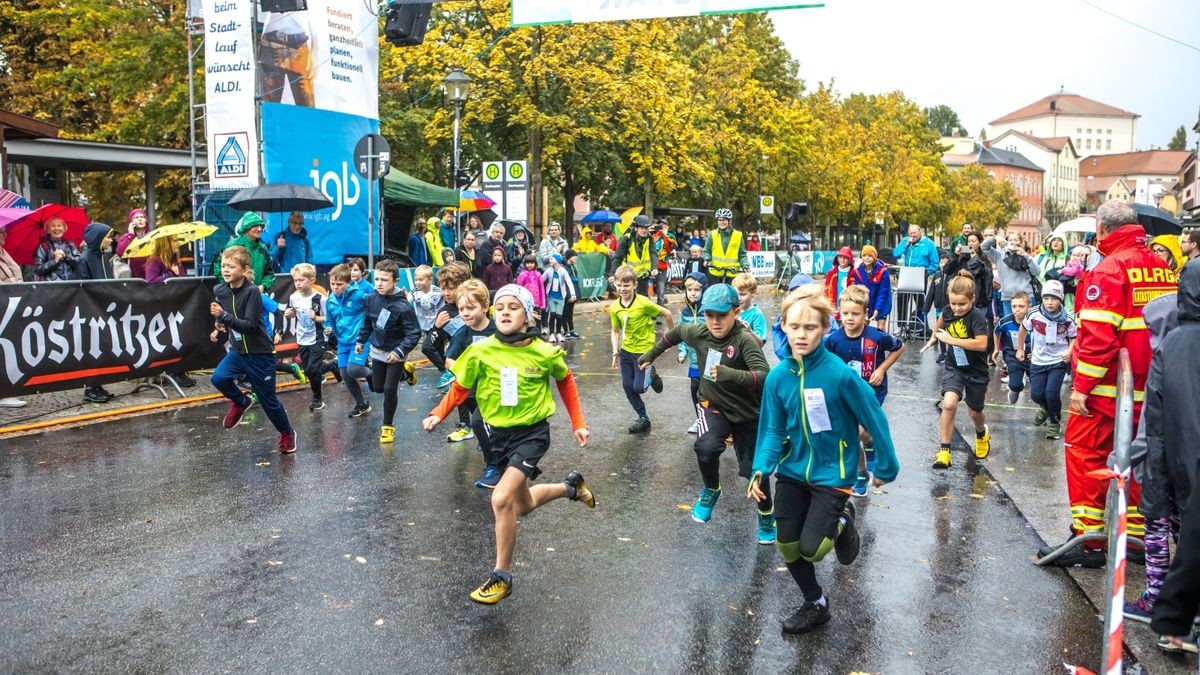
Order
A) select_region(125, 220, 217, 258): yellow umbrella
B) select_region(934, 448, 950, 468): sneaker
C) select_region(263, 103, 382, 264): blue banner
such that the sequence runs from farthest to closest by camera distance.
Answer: select_region(263, 103, 382, 264): blue banner, select_region(125, 220, 217, 258): yellow umbrella, select_region(934, 448, 950, 468): sneaker

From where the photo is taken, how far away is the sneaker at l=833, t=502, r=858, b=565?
4.88 metres

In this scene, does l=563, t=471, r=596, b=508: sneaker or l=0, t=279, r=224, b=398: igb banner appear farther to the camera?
l=0, t=279, r=224, b=398: igb banner

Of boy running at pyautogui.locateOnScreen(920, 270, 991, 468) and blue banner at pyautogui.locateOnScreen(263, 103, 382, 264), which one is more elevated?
blue banner at pyautogui.locateOnScreen(263, 103, 382, 264)

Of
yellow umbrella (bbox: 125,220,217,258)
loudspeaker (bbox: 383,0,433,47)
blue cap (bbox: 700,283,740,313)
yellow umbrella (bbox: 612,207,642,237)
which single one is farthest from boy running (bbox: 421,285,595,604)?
yellow umbrella (bbox: 612,207,642,237)

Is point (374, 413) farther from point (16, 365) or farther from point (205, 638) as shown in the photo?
point (205, 638)

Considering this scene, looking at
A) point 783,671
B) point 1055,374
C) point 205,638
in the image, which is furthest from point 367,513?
point 1055,374

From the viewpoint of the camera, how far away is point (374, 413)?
11.0m

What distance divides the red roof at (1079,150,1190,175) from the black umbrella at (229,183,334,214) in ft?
675

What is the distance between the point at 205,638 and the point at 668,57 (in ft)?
90.9

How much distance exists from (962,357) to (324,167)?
13.2 m

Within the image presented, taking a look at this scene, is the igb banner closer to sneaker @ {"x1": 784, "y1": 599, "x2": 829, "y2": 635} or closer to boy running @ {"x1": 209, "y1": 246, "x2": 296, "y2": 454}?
boy running @ {"x1": 209, "y1": 246, "x2": 296, "y2": 454}

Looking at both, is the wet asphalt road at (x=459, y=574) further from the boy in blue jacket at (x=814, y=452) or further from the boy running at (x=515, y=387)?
the boy running at (x=515, y=387)

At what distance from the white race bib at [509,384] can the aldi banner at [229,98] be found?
12.6 meters

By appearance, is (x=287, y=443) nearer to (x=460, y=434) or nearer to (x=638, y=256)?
(x=460, y=434)
